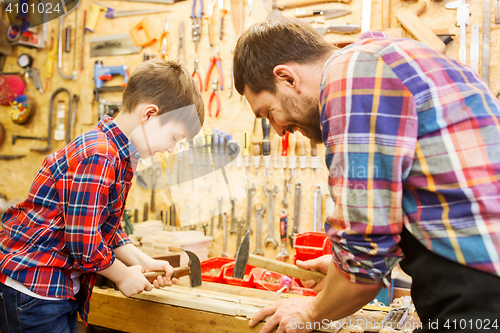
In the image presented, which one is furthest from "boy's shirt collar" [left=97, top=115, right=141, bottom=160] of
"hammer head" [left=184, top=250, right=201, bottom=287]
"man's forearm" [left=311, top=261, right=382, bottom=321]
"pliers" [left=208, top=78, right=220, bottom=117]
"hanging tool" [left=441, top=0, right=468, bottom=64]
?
"hanging tool" [left=441, top=0, right=468, bottom=64]

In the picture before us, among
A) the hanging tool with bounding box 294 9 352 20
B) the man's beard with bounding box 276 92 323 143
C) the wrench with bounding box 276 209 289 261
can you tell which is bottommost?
the wrench with bounding box 276 209 289 261

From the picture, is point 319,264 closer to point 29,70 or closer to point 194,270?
point 194,270

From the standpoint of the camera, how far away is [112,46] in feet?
12.5

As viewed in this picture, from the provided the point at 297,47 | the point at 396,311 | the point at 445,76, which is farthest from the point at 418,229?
the point at 396,311

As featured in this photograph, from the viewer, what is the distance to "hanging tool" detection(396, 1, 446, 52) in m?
2.69

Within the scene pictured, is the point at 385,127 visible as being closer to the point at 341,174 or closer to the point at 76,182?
the point at 341,174

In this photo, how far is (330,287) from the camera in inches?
35.9

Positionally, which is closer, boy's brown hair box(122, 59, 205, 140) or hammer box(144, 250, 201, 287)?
boy's brown hair box(122, 59, 205, 140)

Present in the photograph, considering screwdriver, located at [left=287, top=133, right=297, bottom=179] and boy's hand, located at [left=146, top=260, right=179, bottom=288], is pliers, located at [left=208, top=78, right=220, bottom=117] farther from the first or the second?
boy's hand, located at [left=146, top=260, right=179, bottom=288]

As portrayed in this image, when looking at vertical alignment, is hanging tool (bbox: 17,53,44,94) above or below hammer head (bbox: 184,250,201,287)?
above

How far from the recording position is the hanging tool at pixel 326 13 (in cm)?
298

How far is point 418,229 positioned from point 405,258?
11 cm

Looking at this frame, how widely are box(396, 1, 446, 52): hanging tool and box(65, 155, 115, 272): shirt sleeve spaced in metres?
2.53

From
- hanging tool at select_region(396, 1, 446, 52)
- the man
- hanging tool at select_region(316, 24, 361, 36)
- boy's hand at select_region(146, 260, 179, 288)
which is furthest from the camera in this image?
hanging tool at select_region(316, 24, 361, 36)
